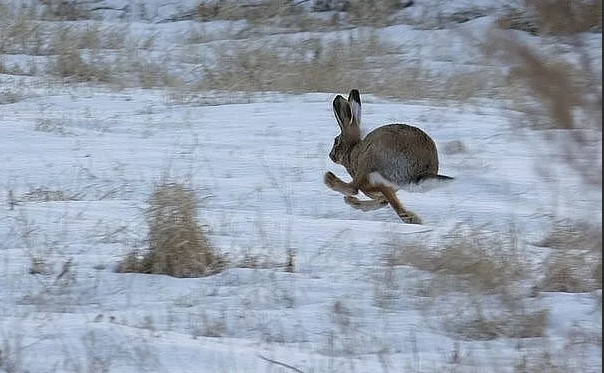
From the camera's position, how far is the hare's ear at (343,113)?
7.44 meters

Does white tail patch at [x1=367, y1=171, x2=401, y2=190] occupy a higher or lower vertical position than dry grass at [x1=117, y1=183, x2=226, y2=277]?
lower

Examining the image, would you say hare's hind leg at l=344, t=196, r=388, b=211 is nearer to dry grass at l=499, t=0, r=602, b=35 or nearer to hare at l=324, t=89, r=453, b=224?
hare at l=324, t=89, r=453, b=224

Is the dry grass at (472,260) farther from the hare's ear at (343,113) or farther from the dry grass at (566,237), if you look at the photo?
the hare's ear at (343,113)

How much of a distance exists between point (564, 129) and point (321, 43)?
1329 centimetres

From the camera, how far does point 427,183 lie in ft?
21.1

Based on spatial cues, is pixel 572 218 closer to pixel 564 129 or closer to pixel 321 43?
pixel 564 129

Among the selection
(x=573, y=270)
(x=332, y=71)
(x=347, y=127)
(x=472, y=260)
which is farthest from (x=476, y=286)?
(x=332, y=71)

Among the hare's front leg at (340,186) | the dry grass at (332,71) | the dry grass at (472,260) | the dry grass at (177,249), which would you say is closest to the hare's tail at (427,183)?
the hare's front leg at (340,186)

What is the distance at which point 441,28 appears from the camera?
1711 cm

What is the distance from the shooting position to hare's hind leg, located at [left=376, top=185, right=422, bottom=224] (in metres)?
6.59

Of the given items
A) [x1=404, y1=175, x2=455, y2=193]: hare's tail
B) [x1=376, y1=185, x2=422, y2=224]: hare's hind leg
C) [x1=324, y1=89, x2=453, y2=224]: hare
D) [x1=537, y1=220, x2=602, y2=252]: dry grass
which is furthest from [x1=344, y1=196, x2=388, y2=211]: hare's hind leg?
[x1=537, y1=220, x2=602, y2=252]: dry grass

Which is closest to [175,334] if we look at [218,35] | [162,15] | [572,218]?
[572,218]

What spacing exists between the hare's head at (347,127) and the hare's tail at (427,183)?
86 cm

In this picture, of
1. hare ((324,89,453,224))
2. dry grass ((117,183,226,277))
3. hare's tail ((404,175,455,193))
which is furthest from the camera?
hare ((324,89,453,224))
